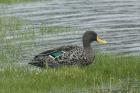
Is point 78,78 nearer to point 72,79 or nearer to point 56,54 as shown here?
point 72,79

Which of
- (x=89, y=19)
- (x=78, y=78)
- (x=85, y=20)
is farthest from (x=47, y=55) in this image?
(x=89, y=19)

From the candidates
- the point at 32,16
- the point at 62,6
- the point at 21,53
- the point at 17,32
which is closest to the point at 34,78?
the point at 21,53

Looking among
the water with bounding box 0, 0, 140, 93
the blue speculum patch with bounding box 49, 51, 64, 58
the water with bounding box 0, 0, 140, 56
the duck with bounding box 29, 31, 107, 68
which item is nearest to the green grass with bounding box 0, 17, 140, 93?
the water with bounding box 0, 0, 140, 93

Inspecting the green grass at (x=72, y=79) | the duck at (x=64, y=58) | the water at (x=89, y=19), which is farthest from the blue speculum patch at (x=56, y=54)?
the water at (x=89, y=19)

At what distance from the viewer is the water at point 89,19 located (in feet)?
81.9

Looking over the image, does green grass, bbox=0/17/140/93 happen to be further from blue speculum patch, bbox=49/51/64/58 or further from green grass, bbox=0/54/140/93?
blue speculum patch, bbox=49/51/64/58

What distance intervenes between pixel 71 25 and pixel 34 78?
51.5 ft

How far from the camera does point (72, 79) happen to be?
15055 millimetres

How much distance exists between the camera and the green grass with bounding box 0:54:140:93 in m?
14.2

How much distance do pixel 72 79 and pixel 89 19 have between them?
18764 millimetres

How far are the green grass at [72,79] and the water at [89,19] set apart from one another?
5.11m

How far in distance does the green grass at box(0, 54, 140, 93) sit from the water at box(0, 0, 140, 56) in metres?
5.11

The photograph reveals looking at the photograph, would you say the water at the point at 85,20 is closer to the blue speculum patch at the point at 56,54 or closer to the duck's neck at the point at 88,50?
the blue speculum patch at the point at 56,54

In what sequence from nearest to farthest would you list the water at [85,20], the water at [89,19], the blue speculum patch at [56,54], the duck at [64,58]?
the duck at [64,58] < the blue speculum patch at [56,54] < the water at [85,20] < the water at [89,19]
